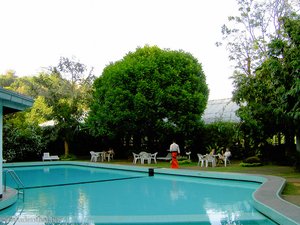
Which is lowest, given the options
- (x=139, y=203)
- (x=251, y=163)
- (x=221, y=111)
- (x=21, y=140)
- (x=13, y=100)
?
(x=139, y=203)

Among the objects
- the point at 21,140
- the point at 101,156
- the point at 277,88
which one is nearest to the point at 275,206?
the point at 277,88

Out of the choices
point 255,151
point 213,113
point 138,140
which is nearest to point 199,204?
point 255,151

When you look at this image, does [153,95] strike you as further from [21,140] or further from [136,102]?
[21,140]

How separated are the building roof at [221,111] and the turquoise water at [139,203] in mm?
13634

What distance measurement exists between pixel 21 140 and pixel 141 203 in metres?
19.3

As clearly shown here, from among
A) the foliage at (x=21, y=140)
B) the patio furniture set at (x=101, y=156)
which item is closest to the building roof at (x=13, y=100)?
the patio furniture set at (x=101, y=156)

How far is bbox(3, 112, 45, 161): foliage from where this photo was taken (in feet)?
87.2

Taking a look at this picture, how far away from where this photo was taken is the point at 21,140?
27.0m

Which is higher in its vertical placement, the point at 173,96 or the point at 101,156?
the point at 173,96

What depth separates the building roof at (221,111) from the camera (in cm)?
2839

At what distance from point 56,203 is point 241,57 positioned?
579 inches

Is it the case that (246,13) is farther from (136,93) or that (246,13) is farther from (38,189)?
(38,189)

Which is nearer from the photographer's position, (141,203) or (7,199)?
(7,199)

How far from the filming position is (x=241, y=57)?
21.1 m
